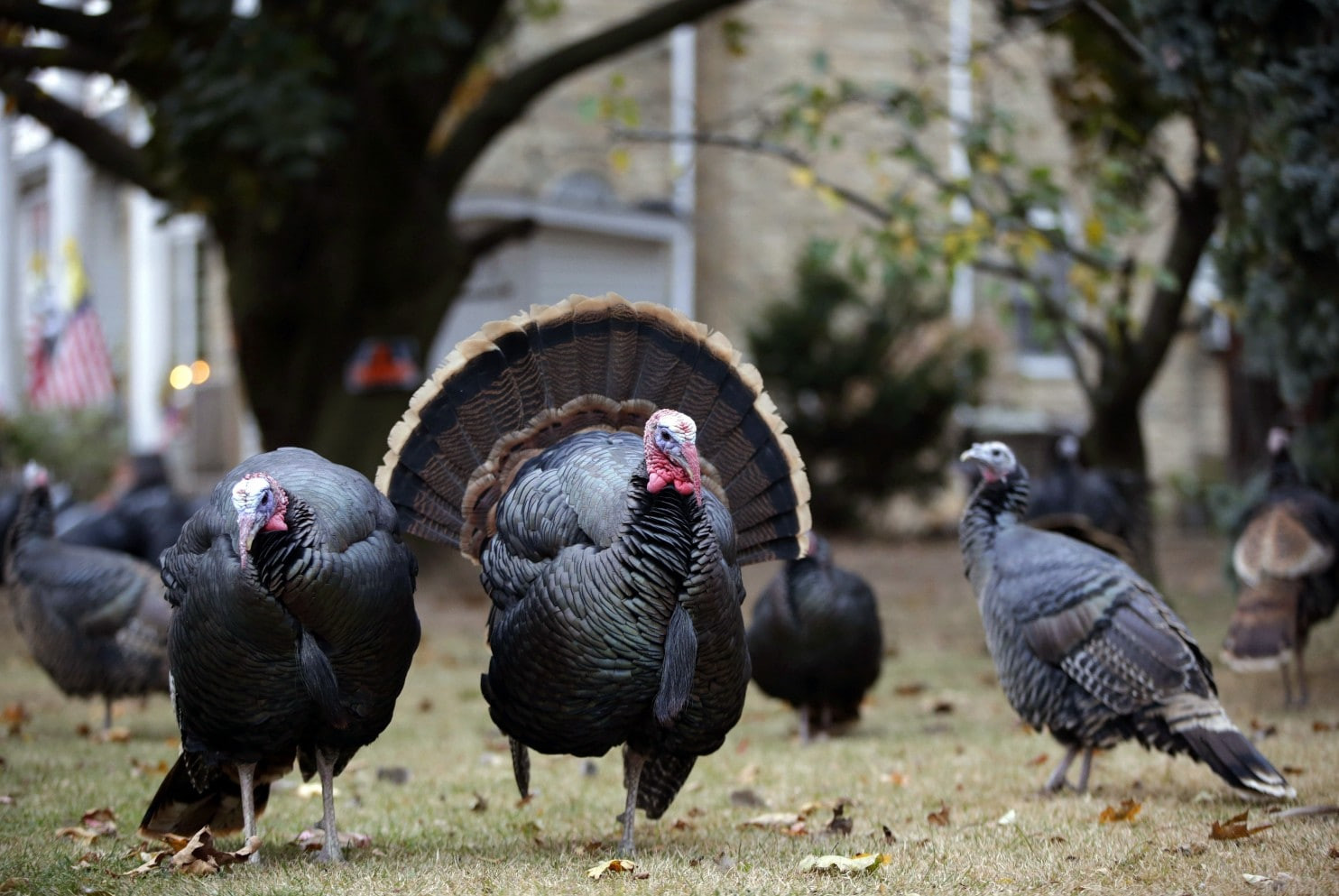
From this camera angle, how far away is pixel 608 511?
14.3 ft

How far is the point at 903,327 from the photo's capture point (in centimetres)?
1708

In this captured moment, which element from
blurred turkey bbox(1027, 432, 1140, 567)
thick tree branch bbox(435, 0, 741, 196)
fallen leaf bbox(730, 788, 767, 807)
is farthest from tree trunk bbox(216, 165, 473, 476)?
fallen leaf bbox(730, 788, 767, 807)

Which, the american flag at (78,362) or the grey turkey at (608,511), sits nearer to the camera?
the grey turkey at (608,511)

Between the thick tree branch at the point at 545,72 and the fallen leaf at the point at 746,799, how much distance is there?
676 cm

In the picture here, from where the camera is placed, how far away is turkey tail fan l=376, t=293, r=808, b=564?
493 cm

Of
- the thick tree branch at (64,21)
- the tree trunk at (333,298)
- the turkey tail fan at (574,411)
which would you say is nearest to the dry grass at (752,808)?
the turkey tail fan at (574,411)

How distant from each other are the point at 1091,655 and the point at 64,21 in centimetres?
771

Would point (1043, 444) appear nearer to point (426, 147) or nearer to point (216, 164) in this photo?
point (426, 147)

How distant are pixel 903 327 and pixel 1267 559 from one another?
9.92m

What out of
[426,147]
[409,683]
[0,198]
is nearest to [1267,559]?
[409,683]

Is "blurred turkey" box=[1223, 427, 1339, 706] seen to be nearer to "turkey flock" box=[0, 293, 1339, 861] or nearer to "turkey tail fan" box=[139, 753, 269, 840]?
"turkey flock" box=[0, 293, 1339, 861]

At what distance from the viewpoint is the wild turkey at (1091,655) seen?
17.3 feet

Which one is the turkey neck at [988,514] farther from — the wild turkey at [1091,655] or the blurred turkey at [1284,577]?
the blurred turkey at [1284,577]

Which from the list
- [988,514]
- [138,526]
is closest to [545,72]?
[138,526]
